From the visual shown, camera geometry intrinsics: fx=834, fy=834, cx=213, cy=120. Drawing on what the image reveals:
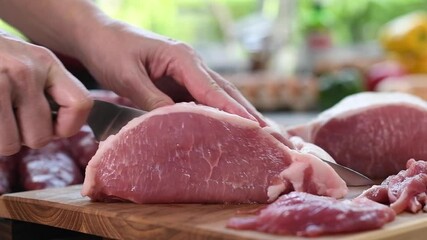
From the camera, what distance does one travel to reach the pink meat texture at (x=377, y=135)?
8.18 feet

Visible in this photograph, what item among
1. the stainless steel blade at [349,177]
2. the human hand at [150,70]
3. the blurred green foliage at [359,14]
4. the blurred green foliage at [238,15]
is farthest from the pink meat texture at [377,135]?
the blurred green foliage at [359,14]

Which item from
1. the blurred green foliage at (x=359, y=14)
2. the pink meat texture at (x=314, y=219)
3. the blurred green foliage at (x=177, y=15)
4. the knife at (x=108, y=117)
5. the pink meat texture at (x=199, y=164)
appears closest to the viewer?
the pink meat texture at (x=314, y=219)

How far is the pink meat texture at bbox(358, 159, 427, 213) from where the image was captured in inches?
73.5

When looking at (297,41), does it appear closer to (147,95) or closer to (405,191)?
(147,95)

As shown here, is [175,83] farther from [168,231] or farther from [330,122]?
[168,231]

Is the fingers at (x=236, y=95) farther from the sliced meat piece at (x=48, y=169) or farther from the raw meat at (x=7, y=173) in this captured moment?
the raw meat at (x=7, y=173)

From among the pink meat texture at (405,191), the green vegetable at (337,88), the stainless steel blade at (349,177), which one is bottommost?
the green vegetable at (337,88)

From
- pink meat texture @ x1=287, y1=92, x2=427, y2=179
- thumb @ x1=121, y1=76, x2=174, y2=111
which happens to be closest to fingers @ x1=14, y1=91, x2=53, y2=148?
thumb @ x1=121, y1=76, x2=174, y2=111

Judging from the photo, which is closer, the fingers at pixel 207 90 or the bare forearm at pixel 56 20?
the fingers at pixel 207 90

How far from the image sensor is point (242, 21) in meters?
6.99

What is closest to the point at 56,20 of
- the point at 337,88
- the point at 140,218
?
the point at 140,218

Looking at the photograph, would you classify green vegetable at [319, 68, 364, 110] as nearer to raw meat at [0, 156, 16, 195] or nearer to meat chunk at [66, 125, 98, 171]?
meat chunk at [66, 125, 98, 171]

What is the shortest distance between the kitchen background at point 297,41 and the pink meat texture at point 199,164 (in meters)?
3.22

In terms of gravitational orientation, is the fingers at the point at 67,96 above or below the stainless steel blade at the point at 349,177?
above
